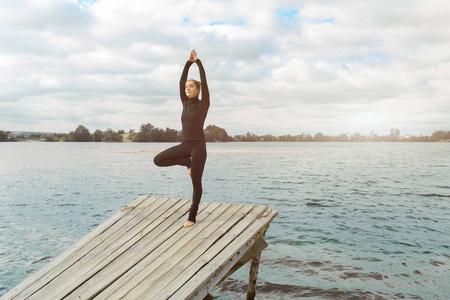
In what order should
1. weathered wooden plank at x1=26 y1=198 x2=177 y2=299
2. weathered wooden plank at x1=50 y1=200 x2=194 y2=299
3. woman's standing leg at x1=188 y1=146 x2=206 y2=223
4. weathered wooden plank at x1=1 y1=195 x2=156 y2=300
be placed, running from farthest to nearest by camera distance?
woman's standing leg at x1=188 y1=146 x2=206 y2=223 → weathered wooden plank at x1=1 y1=195 x2=156 y2=300 → weathered wooden plank at x1=26 y1=198 x2=177 y2=299 → weathered wooden plank at x1=50 y1=200 x2=194 y2=299

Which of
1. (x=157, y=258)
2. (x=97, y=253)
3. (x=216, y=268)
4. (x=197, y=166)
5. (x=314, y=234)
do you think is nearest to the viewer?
(x=216, y=268)

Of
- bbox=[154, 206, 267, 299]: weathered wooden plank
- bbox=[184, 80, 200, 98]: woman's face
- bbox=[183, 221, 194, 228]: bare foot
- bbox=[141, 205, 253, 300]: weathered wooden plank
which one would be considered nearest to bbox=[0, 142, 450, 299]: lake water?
bbox=[154, 206, 267, 299]: weathered wooden plank

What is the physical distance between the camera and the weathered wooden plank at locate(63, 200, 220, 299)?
5.72 meters

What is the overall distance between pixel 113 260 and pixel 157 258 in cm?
89

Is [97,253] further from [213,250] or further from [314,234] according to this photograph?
[314,234]

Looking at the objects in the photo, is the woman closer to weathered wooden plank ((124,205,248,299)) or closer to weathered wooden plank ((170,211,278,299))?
weathered wooden plank ((124,205,248,299))

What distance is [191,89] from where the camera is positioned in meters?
7.27

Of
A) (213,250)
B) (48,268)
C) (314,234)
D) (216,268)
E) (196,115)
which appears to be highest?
(196,115)

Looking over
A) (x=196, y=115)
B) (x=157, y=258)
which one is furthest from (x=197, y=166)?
(x=157, y=258)

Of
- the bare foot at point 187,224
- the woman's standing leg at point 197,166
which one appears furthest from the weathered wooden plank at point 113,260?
the woman's standing leg at point 197,166

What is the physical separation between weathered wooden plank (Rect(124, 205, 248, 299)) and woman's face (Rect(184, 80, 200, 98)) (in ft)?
9.69

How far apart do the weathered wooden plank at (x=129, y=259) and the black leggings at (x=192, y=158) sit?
1.99 feet

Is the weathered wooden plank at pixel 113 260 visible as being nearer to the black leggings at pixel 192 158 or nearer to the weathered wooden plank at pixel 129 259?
the weathered wooden plank at pixel 129 259

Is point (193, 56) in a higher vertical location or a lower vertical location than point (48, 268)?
higher
